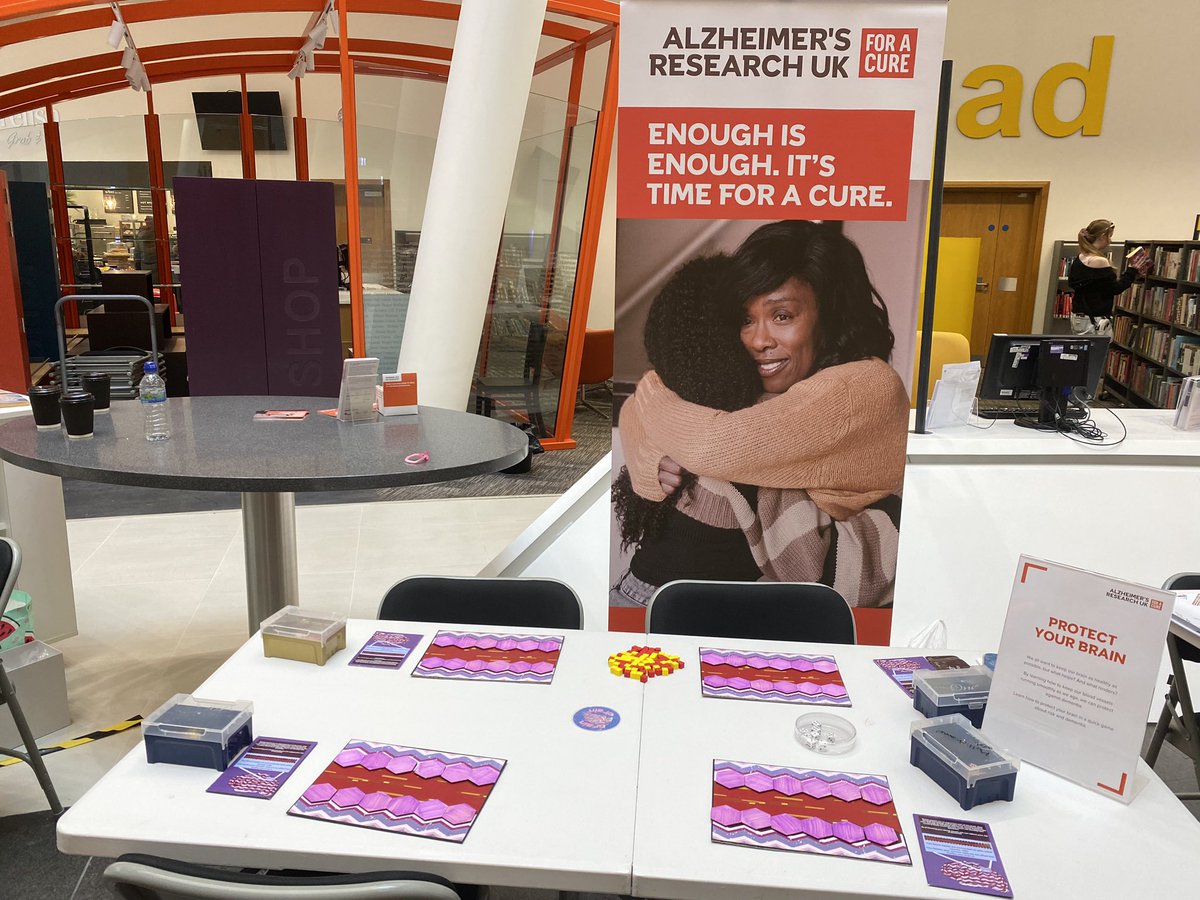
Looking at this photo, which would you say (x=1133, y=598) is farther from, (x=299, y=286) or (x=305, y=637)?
(x=299, y=286)

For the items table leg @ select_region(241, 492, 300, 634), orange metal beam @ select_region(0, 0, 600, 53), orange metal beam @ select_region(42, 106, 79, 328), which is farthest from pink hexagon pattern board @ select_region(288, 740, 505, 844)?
orange metal beam @ select_region(42, 106, 79, 328)

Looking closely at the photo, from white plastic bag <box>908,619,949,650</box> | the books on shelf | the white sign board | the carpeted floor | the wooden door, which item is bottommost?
the carpeted floor

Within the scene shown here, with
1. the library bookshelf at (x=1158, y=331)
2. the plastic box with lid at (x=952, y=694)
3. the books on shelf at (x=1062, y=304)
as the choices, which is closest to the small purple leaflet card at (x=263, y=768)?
the plastic box with lid at (x=952, y=694)

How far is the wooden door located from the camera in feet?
33.9

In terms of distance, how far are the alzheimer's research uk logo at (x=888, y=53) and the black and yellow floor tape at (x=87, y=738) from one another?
3297mm

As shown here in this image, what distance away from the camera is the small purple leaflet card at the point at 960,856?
4.29ft

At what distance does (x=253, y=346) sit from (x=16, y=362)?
162 cm

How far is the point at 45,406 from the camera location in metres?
3.04

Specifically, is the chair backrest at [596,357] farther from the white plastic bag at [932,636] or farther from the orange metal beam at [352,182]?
the white plastic bag at [932,636]

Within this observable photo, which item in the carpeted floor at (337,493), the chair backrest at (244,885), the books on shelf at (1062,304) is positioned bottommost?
the carpeted floor at (337,493)

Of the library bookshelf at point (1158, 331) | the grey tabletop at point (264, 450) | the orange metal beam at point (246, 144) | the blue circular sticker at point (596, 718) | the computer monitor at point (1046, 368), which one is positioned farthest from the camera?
the orange metal beam at point (246, 144)

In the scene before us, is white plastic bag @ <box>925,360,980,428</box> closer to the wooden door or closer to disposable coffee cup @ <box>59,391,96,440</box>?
disposable coffee cup @ <box>59,391,96,440</box>

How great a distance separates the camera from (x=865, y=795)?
1.52 metres

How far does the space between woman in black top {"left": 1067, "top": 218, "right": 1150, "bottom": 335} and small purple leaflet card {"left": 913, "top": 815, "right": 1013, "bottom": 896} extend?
754 cm
